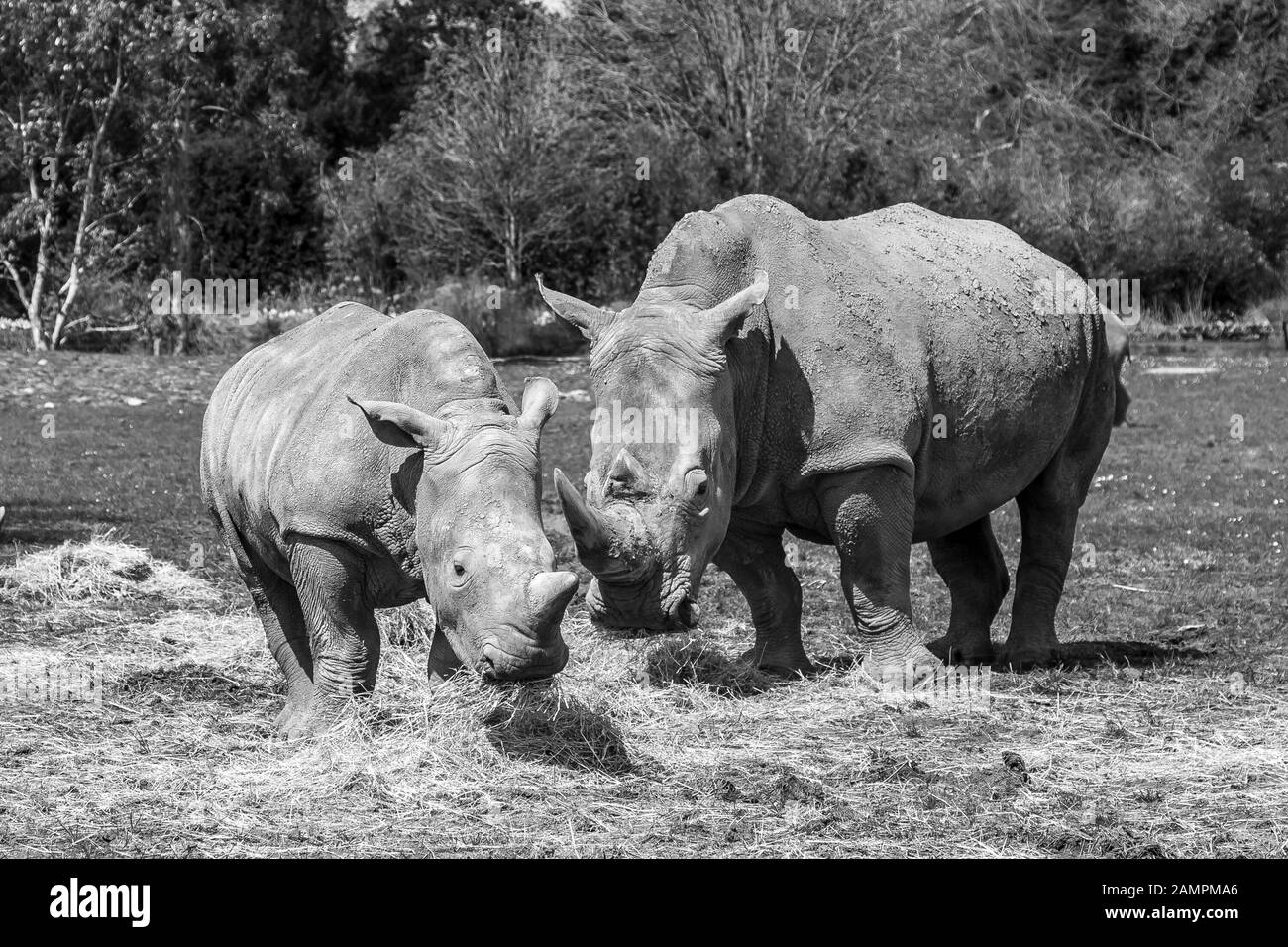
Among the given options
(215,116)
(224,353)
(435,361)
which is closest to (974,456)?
(435,361)

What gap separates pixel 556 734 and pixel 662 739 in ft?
1.82

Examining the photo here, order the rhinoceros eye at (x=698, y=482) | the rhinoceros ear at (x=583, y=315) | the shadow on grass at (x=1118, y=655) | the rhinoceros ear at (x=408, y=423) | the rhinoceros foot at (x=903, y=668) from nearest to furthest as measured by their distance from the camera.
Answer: the rhinoceros ear at (x=408, y=423), the rhinoceros eye at (x=698, y=482), the rhinoceros ear at (x=583, y=315), the rhinoceros foot at (x=903, y=668), the shadow on grass at (x=1118, y=655)

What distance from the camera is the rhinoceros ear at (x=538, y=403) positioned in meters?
7.11

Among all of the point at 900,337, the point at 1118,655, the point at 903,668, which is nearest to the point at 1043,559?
the point at 1118,655

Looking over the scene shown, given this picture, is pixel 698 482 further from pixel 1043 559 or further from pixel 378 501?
pixel 1043 559

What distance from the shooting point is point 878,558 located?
8836 millimetres

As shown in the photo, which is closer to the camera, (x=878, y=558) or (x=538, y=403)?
(x=538, y=403)

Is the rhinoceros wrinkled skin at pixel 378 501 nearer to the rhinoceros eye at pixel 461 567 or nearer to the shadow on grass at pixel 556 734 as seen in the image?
the rhinoceros eye at pixel 461 567

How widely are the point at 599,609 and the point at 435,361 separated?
127 centimetres

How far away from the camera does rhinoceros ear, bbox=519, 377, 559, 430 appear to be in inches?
280

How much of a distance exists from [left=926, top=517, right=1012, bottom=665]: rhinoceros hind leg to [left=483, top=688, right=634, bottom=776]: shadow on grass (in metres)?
3.13

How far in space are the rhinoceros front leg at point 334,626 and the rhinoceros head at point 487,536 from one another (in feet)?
1.48

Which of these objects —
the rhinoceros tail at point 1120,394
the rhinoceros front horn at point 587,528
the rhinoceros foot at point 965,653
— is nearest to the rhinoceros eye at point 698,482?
the rhinoceros front horn at point 587,528
